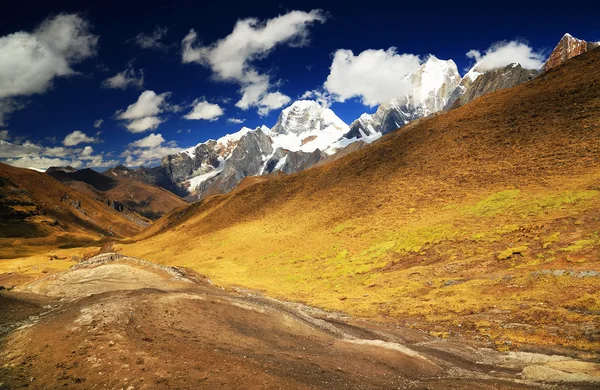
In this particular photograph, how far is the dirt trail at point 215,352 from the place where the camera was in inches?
397

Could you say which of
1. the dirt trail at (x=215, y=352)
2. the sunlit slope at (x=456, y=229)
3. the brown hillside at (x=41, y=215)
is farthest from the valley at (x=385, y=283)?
the brown hillside at (x=41, y=215)

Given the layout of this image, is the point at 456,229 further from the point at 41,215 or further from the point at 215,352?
the point at 41,215

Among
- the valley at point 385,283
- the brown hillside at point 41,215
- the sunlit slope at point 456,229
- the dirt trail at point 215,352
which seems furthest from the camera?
the brown hillside at point 41,215

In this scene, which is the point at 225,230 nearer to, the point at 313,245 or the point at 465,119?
the point at 313,245

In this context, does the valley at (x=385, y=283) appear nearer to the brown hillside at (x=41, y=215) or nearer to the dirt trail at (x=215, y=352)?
the dirt trail at (x=215, y=352)

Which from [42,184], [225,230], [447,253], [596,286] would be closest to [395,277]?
[447,253]

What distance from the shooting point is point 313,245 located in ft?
168

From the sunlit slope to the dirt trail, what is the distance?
5382 mm

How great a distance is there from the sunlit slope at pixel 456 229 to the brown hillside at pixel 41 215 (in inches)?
2505

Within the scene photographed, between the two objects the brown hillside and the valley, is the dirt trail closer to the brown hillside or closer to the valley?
the valley

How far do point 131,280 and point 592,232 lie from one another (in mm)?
37748

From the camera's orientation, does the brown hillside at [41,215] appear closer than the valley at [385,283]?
No

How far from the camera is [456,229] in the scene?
124 feet

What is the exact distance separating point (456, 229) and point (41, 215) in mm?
167546
